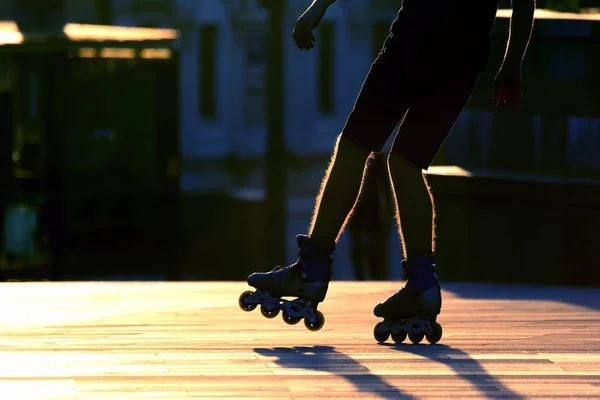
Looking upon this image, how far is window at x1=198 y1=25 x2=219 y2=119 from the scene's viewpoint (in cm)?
3594

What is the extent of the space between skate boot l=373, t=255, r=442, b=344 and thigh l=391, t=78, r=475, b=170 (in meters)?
0.33

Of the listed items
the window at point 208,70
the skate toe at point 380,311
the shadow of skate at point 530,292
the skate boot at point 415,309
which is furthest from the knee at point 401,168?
the window at point 208,70

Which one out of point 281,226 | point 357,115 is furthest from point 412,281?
point 281,226

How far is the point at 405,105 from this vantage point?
4965mm

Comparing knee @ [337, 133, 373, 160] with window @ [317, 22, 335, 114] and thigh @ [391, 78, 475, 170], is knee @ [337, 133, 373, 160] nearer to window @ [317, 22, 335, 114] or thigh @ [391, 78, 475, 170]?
thigh @ [391, 78, 475, 170]

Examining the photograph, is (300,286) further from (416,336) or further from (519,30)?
(519,30)

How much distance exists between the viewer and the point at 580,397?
3.72 m

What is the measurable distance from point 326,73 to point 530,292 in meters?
28.9

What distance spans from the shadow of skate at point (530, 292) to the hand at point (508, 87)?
1.55m

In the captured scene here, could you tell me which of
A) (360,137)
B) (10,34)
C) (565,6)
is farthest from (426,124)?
(10,34)

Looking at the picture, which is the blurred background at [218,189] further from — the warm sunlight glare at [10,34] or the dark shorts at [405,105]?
the dark shorts at [405,105]

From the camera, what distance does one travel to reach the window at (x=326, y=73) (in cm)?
3584

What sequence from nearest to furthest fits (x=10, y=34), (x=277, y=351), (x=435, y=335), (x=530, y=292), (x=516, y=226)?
(x=277, y=351) → (x=435, y=335) → (x=530, y=292) → (x=516, y=226) → (x=10, y=34)

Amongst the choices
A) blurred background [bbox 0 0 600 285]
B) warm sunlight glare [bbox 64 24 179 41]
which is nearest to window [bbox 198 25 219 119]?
blurred background [bbox 0 0 600 285]
